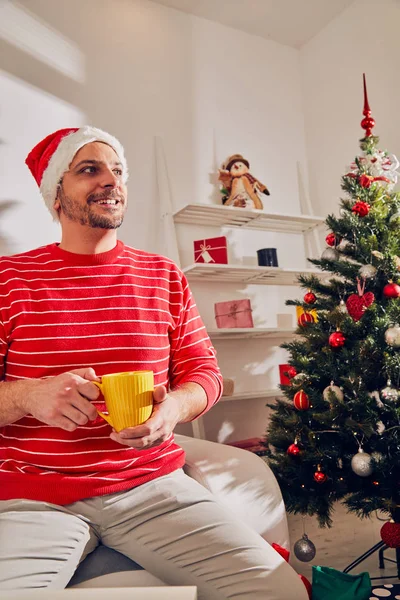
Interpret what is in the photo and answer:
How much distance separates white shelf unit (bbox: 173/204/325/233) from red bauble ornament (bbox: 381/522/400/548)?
5.41 feet

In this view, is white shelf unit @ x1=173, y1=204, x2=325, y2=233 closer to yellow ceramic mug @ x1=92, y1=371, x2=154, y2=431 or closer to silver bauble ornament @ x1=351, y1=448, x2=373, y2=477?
silver bauble ornament @ x1=351, y1=448, x2=373, y2=477

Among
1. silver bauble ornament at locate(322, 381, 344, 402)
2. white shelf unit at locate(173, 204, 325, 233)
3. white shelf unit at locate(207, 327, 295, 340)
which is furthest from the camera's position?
white shelf unit at locate(173, 204, 325, 233)

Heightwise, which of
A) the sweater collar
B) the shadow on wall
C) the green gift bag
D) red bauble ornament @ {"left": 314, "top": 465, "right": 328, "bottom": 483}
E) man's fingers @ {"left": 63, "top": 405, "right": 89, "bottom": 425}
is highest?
the shadow on wall

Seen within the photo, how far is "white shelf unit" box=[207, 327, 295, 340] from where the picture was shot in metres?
2.64

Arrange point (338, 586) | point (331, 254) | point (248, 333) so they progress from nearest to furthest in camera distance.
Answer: point (338, 586) → point (331, 254) → point (248, 333)

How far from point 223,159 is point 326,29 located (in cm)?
108

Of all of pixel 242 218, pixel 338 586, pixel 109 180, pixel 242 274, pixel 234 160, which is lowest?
pixel 338 586

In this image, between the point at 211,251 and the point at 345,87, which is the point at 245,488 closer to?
the point at 211,251

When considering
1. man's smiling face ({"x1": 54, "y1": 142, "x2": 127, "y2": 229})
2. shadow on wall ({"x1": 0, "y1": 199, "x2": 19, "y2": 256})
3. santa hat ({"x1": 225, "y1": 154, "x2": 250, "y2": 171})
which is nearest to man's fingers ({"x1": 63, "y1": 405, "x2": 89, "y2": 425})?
man's smiling face ({"x1": 54, "y1": 142, "x2": 127, "y2": 229})

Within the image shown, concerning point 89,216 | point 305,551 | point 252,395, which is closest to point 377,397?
point 305,551

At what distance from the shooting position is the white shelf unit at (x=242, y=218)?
9.02ft

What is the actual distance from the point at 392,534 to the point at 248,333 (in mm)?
1352

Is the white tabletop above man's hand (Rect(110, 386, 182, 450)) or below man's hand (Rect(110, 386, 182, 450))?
below

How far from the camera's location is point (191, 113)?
119 inches
